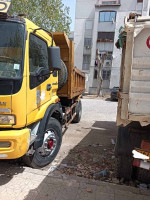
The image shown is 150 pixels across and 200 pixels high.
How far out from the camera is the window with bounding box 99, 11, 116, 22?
24.4m

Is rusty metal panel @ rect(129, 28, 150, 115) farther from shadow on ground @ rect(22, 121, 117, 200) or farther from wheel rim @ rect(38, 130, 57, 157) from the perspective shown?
wheel rim @ rect(38, 130, 57, 157)

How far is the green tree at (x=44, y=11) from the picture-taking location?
12.8 meters

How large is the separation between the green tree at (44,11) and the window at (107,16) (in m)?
11.6

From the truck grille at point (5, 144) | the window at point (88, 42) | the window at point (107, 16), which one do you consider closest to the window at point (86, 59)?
the window at point (88, 42)

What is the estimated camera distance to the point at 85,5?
2578 cm

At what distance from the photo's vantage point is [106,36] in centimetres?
2483

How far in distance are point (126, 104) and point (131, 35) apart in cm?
88

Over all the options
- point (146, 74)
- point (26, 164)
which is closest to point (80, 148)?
point (26, 164)

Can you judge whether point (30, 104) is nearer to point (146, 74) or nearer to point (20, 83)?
point (20, 83)

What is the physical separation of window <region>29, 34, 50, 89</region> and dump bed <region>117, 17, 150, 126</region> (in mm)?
1432

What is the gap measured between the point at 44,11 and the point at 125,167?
13.7 m

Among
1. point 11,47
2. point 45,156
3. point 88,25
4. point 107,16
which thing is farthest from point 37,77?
A: point 88,25

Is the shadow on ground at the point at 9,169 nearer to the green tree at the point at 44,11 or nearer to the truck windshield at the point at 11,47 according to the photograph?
the truck windshield at the point at 11,47

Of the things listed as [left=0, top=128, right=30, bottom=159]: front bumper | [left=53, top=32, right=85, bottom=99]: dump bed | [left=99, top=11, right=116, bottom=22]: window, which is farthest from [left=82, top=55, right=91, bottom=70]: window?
[left=0, top=128, right=30, bottom=159]: front bumper
